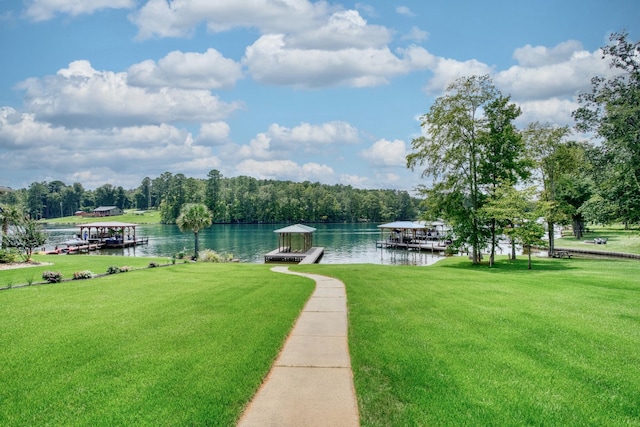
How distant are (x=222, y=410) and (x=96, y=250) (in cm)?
6036

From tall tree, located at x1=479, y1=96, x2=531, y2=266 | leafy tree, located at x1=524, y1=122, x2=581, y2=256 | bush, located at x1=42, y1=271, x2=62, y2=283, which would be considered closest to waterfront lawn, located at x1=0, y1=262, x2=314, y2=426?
bush, located at x1=42, y1=271, x2=62, y2=283

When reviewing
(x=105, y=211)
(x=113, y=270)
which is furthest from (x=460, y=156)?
(x=105, y=211)

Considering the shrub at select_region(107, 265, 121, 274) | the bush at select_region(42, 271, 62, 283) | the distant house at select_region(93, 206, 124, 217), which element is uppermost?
the distant house at select_region(93, 206, 124, 217)

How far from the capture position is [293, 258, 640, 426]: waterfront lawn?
478 cm

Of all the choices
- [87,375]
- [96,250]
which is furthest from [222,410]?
[96,250]

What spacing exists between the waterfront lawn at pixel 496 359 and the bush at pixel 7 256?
71.3 ft

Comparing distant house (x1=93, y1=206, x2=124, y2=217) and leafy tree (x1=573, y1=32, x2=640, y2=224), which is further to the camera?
distant house (x1=93, y1=206, x2=124, y2=217)

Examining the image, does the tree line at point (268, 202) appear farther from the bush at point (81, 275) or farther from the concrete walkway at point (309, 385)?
the concrete walkway at point (309, 385)

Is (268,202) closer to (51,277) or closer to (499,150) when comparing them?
(499,150)

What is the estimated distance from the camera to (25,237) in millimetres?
23797

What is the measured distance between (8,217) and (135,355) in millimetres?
24704

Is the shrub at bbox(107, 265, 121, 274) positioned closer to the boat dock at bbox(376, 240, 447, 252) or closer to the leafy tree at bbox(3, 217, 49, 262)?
the leafy tree at bbox(3, 217, 49, 262)

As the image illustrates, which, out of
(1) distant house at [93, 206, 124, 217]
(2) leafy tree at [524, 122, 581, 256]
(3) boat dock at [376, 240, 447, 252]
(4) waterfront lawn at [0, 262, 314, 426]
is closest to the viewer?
(4) waterfront lawn at [0, 262, 314, 426]

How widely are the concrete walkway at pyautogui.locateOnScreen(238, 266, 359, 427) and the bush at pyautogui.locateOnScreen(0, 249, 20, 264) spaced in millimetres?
21740
